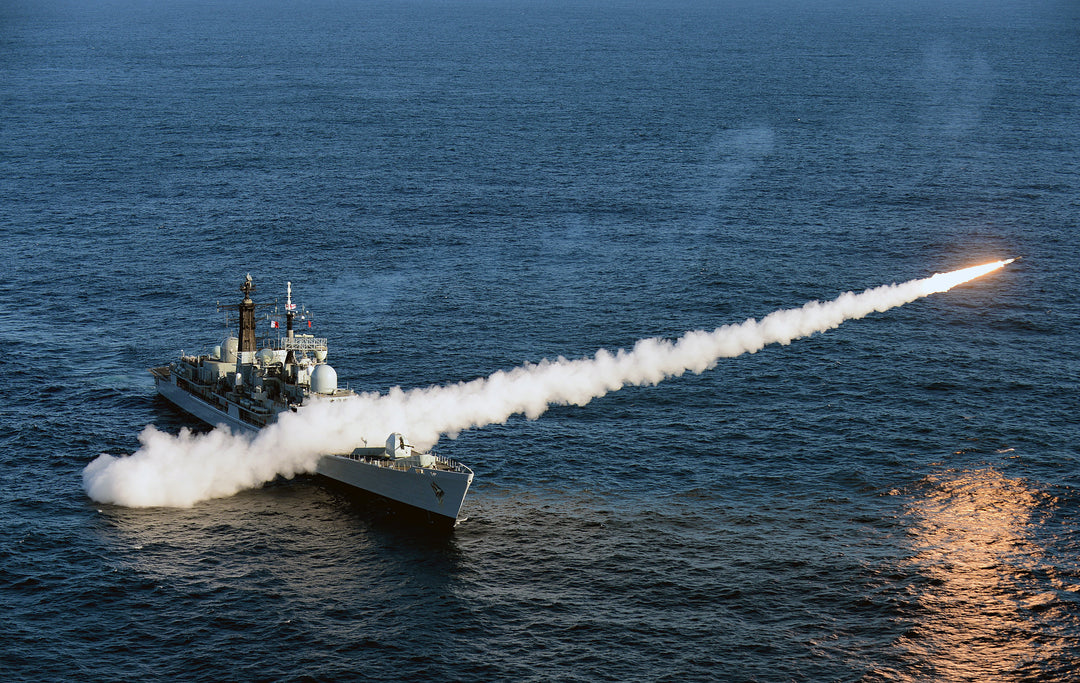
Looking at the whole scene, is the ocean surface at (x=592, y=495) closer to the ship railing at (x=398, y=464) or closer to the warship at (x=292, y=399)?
the warship at (x=292, y=399)

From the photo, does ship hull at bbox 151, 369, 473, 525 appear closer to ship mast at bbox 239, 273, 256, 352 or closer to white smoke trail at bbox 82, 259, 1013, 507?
white smoke trail at bbox 82, 259, 1013, 507

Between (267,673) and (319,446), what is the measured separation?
3394 cm

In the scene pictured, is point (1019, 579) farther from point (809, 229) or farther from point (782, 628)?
point (809, 229)

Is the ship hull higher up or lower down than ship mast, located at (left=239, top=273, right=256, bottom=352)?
lower down

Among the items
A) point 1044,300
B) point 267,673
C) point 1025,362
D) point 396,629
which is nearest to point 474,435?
point 396,629

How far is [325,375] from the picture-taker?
118125mm

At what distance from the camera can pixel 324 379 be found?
4648 inches

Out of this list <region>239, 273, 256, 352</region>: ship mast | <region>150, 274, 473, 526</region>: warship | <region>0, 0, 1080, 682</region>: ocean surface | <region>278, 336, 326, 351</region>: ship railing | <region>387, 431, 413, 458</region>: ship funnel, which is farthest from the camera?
<region>239, 273, 256, 352</region>: ship mast

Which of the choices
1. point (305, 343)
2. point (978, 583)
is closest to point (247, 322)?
point (305, 343)

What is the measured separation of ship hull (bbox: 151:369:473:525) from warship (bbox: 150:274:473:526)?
0.28ft

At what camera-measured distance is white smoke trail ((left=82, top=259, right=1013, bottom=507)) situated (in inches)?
4269

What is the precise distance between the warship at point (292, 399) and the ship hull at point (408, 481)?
0.08 meters

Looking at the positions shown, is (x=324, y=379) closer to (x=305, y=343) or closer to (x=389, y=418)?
(x=305, y=343)

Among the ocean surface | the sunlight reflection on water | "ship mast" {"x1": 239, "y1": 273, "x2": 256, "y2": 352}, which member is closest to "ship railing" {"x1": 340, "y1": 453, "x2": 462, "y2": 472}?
the ocean surface
